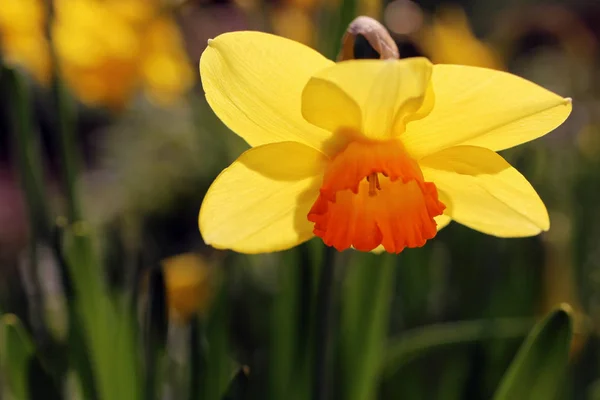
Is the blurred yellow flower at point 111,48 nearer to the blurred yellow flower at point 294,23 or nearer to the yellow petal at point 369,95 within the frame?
the blurred yellow flower at point 294,23

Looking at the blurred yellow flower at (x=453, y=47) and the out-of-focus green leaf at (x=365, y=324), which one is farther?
the blurred yellow flower at (x=453, y=47)

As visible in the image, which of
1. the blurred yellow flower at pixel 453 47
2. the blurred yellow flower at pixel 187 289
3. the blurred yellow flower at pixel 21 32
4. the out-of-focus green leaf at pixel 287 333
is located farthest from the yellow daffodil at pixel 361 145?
the blurred yellow flower at pixel 453 47

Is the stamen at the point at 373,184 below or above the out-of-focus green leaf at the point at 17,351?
above

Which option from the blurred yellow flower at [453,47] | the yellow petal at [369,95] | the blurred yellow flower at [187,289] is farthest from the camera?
the blurred yellow flower at [453,47]

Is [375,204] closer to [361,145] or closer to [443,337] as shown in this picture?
[361,145]

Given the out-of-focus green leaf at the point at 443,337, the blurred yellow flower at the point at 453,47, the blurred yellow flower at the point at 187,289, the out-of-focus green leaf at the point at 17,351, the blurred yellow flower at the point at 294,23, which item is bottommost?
the blurred yellow flower at the point at 187,289

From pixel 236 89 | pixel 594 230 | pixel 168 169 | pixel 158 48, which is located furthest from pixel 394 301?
pixel 168 169

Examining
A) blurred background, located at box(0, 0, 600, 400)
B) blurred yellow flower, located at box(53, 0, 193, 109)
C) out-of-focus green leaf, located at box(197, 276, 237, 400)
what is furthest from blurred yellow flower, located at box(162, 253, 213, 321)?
blurred yellow flower, located at box(53, 0, 193, 109)
